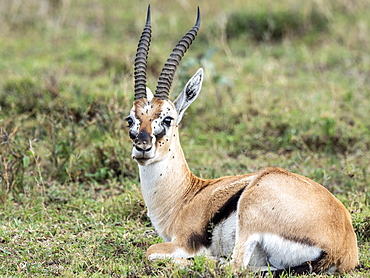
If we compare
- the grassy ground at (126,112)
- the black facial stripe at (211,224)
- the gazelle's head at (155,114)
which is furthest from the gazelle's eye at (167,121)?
the grassy ground at (126,112)

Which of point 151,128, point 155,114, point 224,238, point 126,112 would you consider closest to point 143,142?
point 151,128

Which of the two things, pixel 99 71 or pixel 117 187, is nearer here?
pixel 117 187

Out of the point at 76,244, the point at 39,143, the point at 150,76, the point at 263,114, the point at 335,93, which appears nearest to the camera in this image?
the point at 76,244

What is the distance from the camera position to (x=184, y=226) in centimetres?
478

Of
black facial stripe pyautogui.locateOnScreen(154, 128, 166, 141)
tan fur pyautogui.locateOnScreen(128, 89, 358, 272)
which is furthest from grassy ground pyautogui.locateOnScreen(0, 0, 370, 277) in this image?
black facial stripe pyautogui.locateOnScreen(154, 128, 166, 141)

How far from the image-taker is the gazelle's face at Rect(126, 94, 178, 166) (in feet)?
15.2

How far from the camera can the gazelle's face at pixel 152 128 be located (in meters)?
4.62

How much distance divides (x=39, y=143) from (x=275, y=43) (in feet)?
18.2

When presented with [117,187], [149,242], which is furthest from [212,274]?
[117,187]

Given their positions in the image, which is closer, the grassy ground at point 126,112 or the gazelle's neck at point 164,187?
the gazelle's neck at point 164,187

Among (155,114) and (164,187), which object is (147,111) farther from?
(164,187)

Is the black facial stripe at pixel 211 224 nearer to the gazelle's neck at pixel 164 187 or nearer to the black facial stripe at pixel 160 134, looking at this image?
the gazelle's neck at pixel 164 187

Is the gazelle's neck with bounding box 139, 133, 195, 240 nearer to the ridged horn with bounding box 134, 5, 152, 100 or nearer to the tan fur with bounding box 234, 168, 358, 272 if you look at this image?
the ridged horn with bounding box 134, 5, 152, 100

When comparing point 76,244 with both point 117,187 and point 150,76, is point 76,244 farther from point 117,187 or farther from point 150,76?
point 150,76
